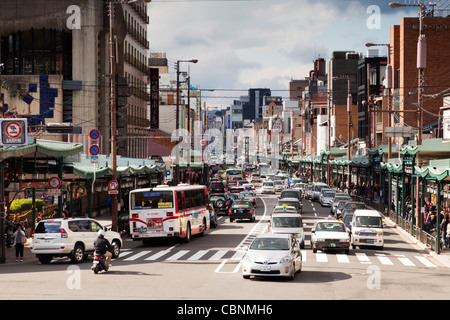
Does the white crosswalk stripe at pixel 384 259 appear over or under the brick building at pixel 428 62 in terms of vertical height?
under

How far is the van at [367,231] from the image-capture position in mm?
35156

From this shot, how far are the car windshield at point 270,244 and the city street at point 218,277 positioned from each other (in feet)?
3.81

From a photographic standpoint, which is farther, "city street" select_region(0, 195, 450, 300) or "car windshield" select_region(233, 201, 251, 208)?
"car windshield" select_region(233, 201, 251, 208)

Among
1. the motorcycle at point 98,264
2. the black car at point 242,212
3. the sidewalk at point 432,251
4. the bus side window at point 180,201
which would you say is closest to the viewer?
the motorcycle at point 98,264

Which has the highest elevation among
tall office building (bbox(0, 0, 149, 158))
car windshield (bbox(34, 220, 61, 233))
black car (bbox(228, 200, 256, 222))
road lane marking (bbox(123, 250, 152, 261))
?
tall office building (bbox(0, 0, 149, 158))

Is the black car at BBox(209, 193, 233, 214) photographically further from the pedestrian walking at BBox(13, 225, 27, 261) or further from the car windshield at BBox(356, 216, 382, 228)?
the pedestrian walking at BBox(13, 225, 27, 261)

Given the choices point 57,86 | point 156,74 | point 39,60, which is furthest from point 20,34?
point 156,74

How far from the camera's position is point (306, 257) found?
30.6m

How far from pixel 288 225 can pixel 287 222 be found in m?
0.21

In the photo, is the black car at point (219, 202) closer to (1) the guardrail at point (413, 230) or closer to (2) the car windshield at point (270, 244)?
(1) the guardrail at point (413, 230)

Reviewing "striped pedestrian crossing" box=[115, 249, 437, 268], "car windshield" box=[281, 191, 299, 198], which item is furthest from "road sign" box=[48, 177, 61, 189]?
"car windshield" box=[281, 191, 299, 198]

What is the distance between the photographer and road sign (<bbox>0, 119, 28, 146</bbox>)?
97.9 feet

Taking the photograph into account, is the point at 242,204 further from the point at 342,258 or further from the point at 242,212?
the point at 342,258

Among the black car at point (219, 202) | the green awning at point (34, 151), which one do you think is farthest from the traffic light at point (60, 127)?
the black car at point (219, 202)
